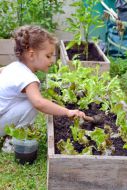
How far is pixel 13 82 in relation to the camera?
109 inches

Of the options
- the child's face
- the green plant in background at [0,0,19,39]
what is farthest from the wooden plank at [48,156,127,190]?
the green plant in background at [0,0,19,39]

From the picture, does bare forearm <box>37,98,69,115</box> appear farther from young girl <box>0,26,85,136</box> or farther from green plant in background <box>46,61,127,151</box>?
green plant in background <box>46,61,127,151</box>

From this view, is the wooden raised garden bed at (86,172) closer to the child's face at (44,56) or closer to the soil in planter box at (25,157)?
the soil in planter box at (25,157)

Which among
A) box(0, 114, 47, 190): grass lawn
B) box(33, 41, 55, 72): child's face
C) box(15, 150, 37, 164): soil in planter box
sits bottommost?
box(0, 114, 47, 190): grass lawn

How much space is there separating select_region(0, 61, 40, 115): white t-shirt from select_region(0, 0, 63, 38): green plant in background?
2293 mm

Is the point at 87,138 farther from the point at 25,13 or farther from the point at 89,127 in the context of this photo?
the point at 25,13

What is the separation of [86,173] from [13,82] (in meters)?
0.84

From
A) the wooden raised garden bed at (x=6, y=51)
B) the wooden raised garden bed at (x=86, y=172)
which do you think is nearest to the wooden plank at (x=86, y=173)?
the wooden raised garden bed at (x=86, y=172)

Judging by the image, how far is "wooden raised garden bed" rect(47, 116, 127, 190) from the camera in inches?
88.1

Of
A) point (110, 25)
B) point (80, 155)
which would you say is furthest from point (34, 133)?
point (110, 25)

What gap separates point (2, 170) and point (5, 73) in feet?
2.13

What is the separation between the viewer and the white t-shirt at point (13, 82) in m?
2.71

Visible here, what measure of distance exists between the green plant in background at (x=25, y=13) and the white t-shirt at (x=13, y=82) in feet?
7.52

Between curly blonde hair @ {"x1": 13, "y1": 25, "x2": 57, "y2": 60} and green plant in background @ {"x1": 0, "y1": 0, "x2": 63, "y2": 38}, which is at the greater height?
curly blonde hair @ {"x1": 13, "y1": 25, "x2": 57, "y2": 60}
